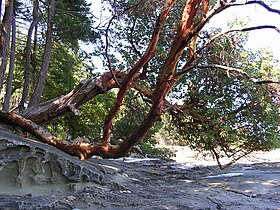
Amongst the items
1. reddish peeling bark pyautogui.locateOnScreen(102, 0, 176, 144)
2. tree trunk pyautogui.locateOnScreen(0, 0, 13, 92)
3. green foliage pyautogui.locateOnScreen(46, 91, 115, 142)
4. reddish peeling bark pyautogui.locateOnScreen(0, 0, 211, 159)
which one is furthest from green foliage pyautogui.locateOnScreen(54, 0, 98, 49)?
reddish peeling bark pyautogui.locateOnScreen(102, 0, 176, 144)

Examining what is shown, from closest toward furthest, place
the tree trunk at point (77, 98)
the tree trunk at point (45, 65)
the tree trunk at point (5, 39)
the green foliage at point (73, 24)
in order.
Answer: the tree trunk at point (77, 98) → the tree trunk at point (5, 39) → the tree trunk at point (45, 65) → the green foliage at point (73, 24)

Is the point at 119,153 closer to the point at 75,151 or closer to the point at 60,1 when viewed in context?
the point at 75,151

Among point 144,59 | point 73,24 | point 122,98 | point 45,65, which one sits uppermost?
point 73,24

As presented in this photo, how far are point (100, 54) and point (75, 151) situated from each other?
3131 mm

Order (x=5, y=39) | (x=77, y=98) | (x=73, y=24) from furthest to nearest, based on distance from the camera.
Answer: (x=73, y=24)
(x=5, y=39)
(x=77, y=98)

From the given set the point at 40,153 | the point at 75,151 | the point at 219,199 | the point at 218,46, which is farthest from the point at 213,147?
the point at 40,153

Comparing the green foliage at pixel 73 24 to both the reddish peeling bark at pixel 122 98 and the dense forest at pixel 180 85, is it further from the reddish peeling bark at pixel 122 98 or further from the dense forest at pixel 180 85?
the reddish peeling bark at pixel 122 98

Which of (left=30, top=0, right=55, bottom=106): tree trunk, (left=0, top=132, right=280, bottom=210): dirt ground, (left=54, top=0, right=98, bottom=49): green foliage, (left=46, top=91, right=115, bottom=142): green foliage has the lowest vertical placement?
(left=0, top=132, right=280, bottom=210): dirt ground

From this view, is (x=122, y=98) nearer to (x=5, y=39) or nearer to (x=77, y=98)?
(x=77, y=98)

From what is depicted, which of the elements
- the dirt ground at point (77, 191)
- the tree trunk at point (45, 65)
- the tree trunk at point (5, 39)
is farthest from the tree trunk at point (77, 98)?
the tree trunk at point (45, 65)

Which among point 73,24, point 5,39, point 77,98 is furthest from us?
point 73,24

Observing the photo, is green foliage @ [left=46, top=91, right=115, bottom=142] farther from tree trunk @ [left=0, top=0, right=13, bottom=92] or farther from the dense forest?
tree trunk @ [left=0, top=0, right=13, bottom=92]

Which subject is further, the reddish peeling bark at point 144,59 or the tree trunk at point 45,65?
the tree trunk at point 45,65

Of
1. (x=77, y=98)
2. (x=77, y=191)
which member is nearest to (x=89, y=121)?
(x=77, y=98)
